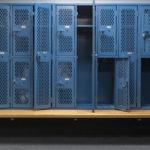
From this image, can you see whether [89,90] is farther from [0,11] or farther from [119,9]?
[0,11]

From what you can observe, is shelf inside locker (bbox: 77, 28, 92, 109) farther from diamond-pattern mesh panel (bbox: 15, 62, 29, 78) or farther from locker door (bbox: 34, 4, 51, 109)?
diamond-pattern mesh panel (bbox: 15, 62, 29, 78)

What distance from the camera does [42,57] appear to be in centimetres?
276

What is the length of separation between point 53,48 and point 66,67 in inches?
13.9

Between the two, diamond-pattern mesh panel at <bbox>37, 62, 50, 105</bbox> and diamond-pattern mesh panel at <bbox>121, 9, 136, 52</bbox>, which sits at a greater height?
diamond-pattern mesh panel at <bbox>121, 9, 136, 52</bbox>

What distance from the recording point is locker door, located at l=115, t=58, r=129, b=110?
2682 mm

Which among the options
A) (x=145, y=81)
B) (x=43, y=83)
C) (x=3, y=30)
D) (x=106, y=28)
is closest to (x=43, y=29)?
(x=3, y=30)

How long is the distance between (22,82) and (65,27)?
107 cm

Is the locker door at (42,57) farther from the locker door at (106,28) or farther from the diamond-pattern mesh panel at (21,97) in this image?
the locker door at (106,28)

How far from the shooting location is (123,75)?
276 cm

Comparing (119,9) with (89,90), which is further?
(89,90)

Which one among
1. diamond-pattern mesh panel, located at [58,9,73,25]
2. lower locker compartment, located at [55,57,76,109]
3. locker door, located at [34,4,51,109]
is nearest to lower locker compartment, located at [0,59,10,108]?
locker door, located at [34,4,51,109]

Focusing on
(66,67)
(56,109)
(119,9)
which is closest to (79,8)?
(119,9)

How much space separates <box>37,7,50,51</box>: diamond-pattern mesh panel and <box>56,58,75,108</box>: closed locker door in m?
0.31

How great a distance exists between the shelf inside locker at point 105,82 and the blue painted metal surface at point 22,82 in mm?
1172
